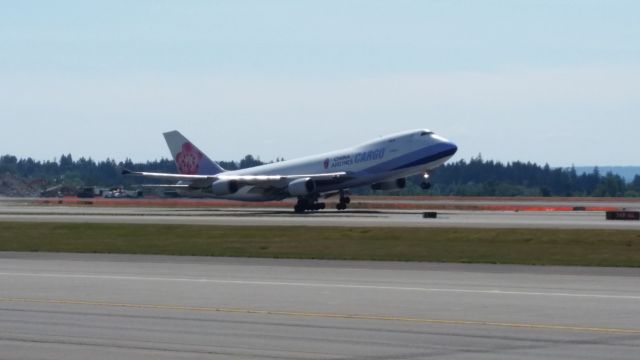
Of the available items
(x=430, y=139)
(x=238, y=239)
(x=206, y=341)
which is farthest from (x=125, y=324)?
(x=430, y=139)

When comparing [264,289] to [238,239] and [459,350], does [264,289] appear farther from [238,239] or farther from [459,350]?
[238,239]

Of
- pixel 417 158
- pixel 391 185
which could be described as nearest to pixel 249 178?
pixel 391 185

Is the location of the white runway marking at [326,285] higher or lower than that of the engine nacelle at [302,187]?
lower

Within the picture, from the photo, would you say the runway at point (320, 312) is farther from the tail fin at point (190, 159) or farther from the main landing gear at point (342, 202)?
the tail fin at point (190, 159)

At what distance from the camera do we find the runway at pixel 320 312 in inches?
661

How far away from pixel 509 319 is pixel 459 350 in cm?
374

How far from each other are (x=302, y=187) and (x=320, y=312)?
59961 millimetres

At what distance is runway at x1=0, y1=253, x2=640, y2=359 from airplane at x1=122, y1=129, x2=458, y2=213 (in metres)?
47.5

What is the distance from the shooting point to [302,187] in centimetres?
8131

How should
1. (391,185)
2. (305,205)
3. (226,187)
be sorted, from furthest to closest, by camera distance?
(226,187) → (391,185) → (305,205)

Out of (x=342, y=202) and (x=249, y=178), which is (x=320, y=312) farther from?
(x=249, y=178)

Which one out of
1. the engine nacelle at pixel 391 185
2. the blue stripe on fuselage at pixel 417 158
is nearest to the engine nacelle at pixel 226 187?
the engine nacelle at pixel 391 185

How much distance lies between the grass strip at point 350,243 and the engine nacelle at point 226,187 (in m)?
27.3

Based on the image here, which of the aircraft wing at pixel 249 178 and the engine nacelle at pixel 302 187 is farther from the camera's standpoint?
the aircraft wing at pixel 249 178
